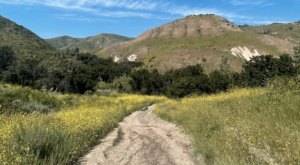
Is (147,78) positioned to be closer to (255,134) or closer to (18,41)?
(18,41)

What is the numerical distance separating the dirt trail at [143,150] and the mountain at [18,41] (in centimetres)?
9762

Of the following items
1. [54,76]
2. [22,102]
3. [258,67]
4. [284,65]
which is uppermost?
[284,65]

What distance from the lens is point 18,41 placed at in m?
128

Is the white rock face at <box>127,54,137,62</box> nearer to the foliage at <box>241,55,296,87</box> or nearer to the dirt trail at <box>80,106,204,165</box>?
the foliage at <box>241,55,296,87</box>

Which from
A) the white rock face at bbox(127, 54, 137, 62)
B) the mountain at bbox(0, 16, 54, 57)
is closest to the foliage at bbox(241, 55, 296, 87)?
the mountain at bbox(0, 16, 54, 57)

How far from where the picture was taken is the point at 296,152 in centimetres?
602

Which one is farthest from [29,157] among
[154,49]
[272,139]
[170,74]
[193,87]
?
[154,49]

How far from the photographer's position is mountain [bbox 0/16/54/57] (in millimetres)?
114588

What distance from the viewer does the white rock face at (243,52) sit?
519ft

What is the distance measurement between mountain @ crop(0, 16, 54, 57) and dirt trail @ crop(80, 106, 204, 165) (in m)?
97.6

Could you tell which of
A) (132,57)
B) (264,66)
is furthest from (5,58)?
(132,57)

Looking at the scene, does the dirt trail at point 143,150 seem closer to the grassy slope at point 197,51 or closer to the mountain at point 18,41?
the mountain at point 18,41

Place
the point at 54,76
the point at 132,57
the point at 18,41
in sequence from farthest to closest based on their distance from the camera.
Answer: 1. the point at 132,57
2. the point at 18,41
3. the point at 54,76

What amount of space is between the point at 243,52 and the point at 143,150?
155639 mm
